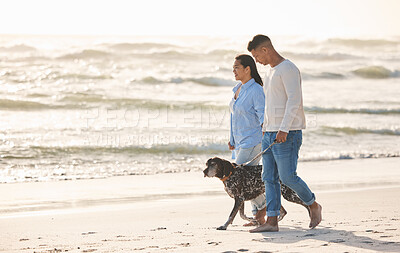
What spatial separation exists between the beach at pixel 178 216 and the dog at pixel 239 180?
280mm

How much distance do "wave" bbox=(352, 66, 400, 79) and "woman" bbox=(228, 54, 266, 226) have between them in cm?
3268

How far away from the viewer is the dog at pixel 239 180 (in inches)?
224

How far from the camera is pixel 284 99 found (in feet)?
16.9

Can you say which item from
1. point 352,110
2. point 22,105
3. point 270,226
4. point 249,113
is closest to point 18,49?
point 22,105

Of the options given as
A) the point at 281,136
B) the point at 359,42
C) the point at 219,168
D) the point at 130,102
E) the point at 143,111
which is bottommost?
the point at 219,168

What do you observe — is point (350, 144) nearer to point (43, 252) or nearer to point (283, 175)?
point (283, 175)

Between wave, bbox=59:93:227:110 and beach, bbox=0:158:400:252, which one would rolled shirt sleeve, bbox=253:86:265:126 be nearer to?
beach, bbox=0:158:400:252

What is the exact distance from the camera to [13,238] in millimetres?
5648

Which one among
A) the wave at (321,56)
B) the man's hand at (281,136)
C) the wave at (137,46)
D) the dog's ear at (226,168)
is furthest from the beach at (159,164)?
the wave at (321,56)

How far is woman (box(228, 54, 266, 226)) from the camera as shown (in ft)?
19.1

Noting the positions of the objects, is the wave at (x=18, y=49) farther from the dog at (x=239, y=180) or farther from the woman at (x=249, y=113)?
the dog at (x=239, y=180)

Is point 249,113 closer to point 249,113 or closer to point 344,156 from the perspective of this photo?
point 249,113

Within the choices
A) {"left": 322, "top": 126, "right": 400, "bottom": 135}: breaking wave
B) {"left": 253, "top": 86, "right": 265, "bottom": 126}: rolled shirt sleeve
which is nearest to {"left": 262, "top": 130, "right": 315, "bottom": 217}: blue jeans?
{"left": 253, "top": 86, "right": 265, "bottom": 126}: rolled shirt sleeve

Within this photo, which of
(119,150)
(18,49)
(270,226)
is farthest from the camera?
(18,49)
